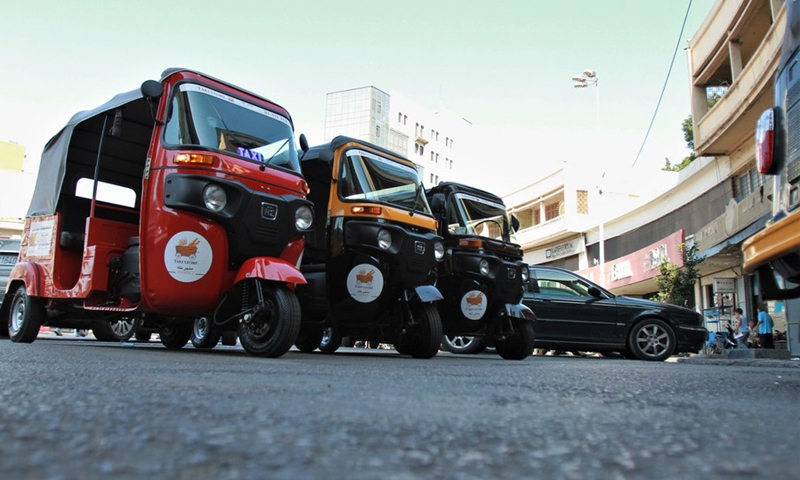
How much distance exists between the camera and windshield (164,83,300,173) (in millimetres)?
5754

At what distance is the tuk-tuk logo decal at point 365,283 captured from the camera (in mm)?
7180

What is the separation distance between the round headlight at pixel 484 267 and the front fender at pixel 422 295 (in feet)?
4.15

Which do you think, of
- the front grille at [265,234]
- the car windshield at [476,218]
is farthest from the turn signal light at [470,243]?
the front grille at [265,234]

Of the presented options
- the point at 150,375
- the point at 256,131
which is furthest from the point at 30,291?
the point at 150,375

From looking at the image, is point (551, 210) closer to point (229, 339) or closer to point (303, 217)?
point (229, 339)

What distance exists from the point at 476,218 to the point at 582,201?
30.9 metres

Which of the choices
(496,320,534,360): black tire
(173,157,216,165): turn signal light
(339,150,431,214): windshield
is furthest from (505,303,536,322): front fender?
(173,157,216,165): turn signal light

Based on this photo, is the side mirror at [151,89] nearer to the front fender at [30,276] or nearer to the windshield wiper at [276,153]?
the windshield wiper at [276,153]

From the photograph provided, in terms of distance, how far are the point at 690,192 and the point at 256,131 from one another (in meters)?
21.9

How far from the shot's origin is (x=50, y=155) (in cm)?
797

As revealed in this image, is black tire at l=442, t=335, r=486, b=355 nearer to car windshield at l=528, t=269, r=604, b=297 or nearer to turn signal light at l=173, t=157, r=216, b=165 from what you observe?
car windshield at l=528, t=269, r=604, b=297

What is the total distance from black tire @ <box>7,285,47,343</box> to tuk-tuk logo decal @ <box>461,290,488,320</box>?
5.23 metres

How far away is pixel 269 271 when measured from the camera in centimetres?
543

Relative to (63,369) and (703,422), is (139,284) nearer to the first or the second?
(63,369)
